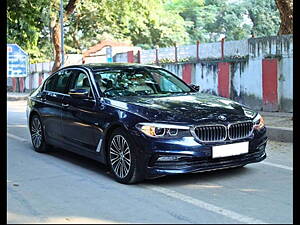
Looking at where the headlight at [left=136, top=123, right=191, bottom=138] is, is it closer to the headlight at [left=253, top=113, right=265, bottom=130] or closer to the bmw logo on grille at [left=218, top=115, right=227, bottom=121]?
the bmw logo on grille at [left=218, top=115, right=227, bottom=121]

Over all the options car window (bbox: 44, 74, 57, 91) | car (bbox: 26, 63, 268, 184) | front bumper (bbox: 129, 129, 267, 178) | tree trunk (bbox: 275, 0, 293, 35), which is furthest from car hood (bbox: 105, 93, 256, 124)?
tree trunk (bbox: 275, 0, 293, 35)

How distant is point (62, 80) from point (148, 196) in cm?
308

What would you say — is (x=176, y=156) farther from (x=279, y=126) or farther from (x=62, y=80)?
(x=279, y=126)

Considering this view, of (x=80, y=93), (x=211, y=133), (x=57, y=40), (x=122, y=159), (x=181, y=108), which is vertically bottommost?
(x=122, y=159)

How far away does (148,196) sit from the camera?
5262 millimetres

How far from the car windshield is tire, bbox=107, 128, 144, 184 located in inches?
30.8

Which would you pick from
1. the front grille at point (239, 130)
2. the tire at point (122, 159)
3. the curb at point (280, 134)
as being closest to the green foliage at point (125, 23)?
the curb at point (280, 134)

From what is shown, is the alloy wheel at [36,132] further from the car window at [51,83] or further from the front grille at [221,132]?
the front grille at [221,132]

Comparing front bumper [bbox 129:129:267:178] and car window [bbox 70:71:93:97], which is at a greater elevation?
car window [bbox 70:71:93:97]

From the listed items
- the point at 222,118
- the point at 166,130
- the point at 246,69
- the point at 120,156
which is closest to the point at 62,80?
the point at 120,156

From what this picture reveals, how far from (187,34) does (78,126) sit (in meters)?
37.9

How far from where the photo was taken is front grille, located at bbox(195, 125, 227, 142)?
544 centimetres
